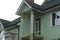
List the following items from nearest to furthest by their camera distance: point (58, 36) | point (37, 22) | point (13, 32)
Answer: point (58, 36) → point (37, 22) → point (13, 32)

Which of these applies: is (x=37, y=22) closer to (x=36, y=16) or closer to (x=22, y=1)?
(x=36, y=16)

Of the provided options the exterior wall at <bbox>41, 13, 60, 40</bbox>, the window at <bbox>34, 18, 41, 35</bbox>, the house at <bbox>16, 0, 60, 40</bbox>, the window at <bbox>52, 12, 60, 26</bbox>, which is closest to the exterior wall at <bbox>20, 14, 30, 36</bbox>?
the house at <bbox>16, 0, 60, 40</bbox>

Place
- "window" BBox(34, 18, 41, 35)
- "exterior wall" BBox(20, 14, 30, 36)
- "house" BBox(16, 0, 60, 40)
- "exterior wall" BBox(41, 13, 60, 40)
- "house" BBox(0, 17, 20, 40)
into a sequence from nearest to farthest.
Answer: "exterior wall" BBox(41, 13, 60, 40) → "house" BBox(16, 0, 60, 40) → "window" BBox(34, 18, 41, 35) → "exterior wall" BBox(20, 14, 30, 36) → "house" BBox(0, 17, 20, 40)

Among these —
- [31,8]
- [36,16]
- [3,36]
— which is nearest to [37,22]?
[36,16]

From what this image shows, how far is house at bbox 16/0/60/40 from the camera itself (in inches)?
1017

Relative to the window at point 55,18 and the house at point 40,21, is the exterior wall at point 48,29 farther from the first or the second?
the window at point 55,18

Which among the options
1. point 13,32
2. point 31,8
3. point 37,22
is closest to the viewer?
point 31,8

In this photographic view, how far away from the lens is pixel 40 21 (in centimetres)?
2847

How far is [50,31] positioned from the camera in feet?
86.0

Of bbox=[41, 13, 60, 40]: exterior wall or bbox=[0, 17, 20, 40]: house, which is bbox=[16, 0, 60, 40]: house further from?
bbox=[0, 17, 20, 40]: house

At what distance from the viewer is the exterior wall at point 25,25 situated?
95.2 ft

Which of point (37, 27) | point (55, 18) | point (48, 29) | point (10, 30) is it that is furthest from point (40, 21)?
point (10, 30)

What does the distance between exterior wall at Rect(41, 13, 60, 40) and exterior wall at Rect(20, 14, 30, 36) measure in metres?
2.73

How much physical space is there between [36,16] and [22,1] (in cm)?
306
